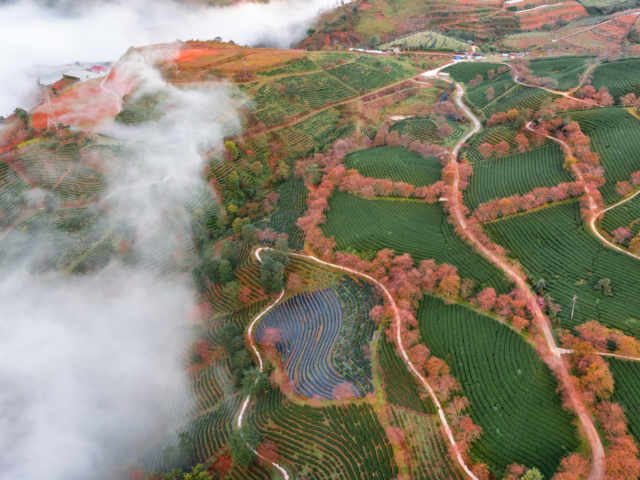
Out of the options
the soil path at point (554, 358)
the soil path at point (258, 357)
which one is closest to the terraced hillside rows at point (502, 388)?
the soil path at point (554, 358)

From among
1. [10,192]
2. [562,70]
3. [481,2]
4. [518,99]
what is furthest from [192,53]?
[481,2]

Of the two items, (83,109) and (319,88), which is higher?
(83,109)

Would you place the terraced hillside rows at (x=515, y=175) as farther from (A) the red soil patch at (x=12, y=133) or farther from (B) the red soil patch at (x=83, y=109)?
(A) the red soil patch at (x=12, y=133)

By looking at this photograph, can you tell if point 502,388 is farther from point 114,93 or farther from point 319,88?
point 114,93

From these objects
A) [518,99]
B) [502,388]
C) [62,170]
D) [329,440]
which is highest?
[518,99]

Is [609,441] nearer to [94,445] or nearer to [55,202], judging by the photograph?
[94,445]

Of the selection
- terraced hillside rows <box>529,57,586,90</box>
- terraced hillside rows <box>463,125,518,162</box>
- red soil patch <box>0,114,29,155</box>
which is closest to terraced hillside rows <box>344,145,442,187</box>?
terraced hillside rows <box>463,125,518,162</box>

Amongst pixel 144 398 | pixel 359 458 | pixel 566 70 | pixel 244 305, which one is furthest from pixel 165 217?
pixel 566 70
